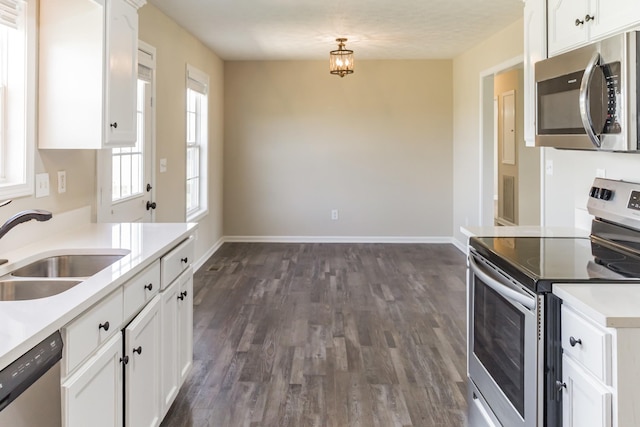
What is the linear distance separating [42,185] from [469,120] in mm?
5087

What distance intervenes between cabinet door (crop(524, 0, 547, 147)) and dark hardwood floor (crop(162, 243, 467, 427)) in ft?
4.97

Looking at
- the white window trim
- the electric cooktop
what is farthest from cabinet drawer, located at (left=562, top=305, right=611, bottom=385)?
the white window trim

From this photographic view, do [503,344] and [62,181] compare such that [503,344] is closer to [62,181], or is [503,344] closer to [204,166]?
[62,181]

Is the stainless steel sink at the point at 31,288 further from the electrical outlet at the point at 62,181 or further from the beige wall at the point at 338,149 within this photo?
the beige wall at the point at 338,149

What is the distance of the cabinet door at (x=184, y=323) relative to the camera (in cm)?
242

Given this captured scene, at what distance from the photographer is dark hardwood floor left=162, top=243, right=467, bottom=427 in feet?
8.07

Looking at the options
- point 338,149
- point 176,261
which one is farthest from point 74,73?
point 338,149

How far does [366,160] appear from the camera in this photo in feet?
22.9

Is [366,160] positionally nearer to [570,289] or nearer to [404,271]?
[404,271]

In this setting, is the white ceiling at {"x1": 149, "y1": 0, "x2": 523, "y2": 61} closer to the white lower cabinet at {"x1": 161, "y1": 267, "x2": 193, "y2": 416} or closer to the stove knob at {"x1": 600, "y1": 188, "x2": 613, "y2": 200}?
the stove knob at {"x1": 600, "y1": 188, "x2": 613, "y2": 200}

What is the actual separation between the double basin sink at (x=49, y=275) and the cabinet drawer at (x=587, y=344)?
162 cm

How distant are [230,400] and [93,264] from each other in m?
1.03

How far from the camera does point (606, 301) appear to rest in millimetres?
1426

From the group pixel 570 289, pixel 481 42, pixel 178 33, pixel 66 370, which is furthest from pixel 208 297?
pixel 481 42
